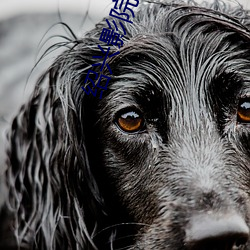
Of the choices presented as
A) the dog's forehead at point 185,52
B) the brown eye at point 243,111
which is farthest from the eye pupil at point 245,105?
the dog's forehead at point 185,52

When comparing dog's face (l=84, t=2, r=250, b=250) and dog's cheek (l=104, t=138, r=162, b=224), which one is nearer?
dog's face (l=84, t=2, r=250, b=250)

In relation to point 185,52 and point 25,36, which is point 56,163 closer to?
point 185,52

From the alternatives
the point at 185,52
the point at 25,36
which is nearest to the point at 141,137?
the point at 185,52

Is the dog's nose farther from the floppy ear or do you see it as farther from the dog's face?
the floppy ear

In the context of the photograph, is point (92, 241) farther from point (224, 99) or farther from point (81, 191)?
point (224, 99)

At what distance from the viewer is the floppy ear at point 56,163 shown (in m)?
3.27

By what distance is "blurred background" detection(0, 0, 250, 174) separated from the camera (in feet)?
12.3

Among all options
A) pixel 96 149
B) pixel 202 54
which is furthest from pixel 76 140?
pixel 202 54

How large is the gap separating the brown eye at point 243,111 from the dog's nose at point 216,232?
52 cm

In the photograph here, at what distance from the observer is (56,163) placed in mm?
3330

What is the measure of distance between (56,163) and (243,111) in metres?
0.85

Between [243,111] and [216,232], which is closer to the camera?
[216,232]

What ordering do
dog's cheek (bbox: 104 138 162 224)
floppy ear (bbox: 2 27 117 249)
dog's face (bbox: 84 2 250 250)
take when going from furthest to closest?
floppy ear (bbox: 2 27 117 249)
dog's cheek (bbox: 104 138 162 224)
dog's face (bbox: 84 2 250 250)

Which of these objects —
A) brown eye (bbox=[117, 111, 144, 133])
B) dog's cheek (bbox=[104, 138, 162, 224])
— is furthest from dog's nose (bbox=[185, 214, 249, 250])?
brown eye (bbox=[117, 111, 144, 133])
